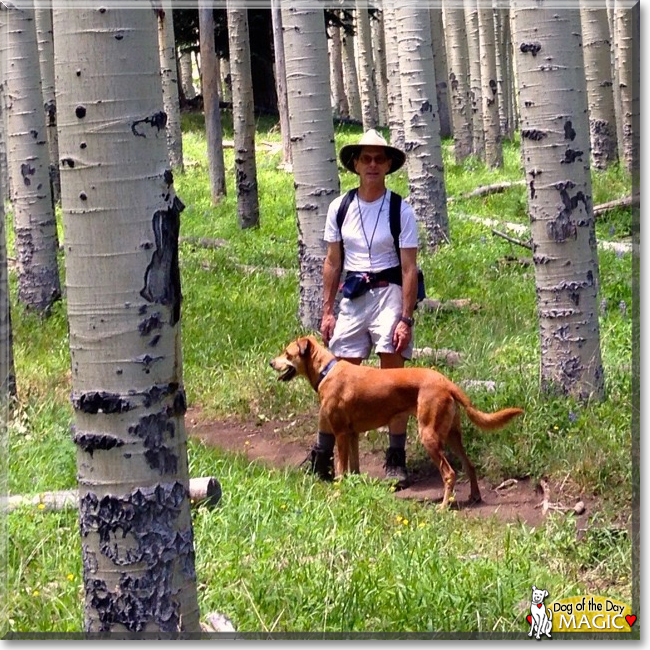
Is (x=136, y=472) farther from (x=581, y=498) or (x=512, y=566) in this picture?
(x=581, y=498)

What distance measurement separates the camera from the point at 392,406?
20.0 feet

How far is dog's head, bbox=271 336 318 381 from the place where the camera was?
251 inches

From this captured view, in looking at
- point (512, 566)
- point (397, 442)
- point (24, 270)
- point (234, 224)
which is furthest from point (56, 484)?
point (234, 224)

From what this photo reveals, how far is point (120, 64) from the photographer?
2863 mm

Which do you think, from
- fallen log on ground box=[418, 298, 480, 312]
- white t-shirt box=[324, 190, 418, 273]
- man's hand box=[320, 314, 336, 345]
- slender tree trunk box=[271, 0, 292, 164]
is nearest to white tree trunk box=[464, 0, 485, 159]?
slender tree trunk box=[271, 0, 292, 164]

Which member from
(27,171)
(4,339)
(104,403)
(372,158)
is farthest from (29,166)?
(104,403)

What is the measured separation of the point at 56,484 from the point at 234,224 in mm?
10588

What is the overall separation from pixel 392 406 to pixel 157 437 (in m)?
3.26

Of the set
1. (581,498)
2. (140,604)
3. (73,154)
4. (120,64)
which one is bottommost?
(581,498)

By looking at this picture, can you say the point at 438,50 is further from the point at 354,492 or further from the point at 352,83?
the point at 354,492

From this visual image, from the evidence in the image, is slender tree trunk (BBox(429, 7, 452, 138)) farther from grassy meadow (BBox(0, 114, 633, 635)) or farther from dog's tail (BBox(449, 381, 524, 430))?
dog's tail (BBox(449, 381, 524, 430))

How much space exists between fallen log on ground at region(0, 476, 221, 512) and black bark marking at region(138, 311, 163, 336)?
2.35 m

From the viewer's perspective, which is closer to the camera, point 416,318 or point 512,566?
point 512,566

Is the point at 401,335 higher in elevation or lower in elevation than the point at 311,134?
lower
